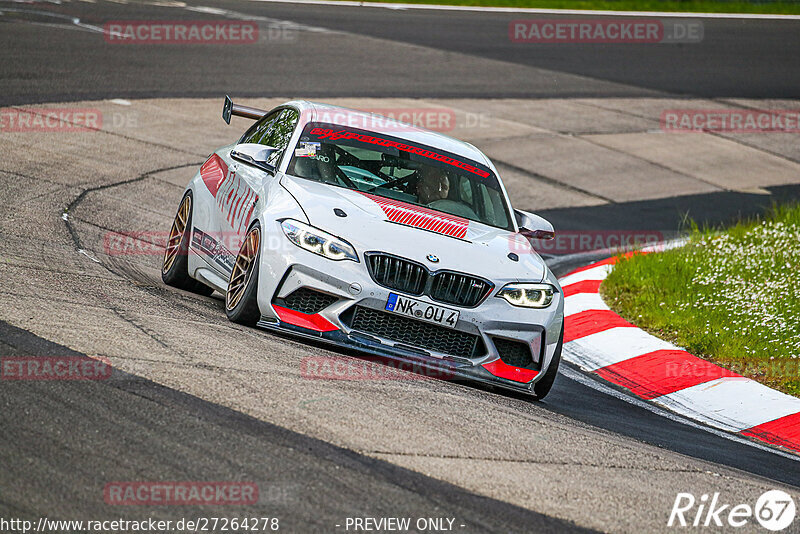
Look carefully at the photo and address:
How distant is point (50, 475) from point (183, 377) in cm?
124

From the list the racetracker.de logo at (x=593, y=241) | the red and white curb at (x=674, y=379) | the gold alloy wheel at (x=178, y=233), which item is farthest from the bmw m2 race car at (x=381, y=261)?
the racetracker.de logo at (x=593, y=241)

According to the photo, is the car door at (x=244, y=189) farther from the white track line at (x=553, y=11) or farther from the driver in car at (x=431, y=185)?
the white track line at (x=553, y=11)

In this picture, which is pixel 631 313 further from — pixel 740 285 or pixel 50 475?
pixel 50 475

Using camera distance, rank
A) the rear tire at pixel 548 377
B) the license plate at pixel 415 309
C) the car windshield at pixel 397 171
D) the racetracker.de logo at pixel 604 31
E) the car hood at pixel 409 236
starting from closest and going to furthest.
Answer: the license plate at pixel 415 309
the car hood at pixel 409 236
the rear tire at pixel 548 377
the car windshield at pixel 397 171
the racetracker.de logo at pixel 604 31

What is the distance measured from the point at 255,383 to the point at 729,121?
663 inches

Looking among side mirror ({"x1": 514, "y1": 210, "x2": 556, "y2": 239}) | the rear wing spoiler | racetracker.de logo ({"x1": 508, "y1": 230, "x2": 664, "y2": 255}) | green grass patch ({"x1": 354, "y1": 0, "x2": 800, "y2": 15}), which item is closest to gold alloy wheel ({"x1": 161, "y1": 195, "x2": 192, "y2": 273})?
the rear wing spoiler

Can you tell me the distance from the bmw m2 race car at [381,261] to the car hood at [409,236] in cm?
1

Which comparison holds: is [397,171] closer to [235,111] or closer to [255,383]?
[235,111]

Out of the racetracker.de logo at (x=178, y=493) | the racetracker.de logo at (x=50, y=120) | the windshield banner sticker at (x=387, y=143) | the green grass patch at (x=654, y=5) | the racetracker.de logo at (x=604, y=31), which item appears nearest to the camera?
the racetracker.de logo at (x=178, y=493)

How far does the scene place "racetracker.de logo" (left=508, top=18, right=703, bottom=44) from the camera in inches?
1059

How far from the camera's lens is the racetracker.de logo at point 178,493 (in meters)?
3.77

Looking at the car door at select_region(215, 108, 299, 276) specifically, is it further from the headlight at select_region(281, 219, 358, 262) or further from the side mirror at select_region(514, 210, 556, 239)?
the side mirror at select_region(514, 210, 556, 239)

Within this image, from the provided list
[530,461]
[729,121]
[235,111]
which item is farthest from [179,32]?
[530,461]

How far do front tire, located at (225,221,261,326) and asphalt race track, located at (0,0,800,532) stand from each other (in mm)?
126
